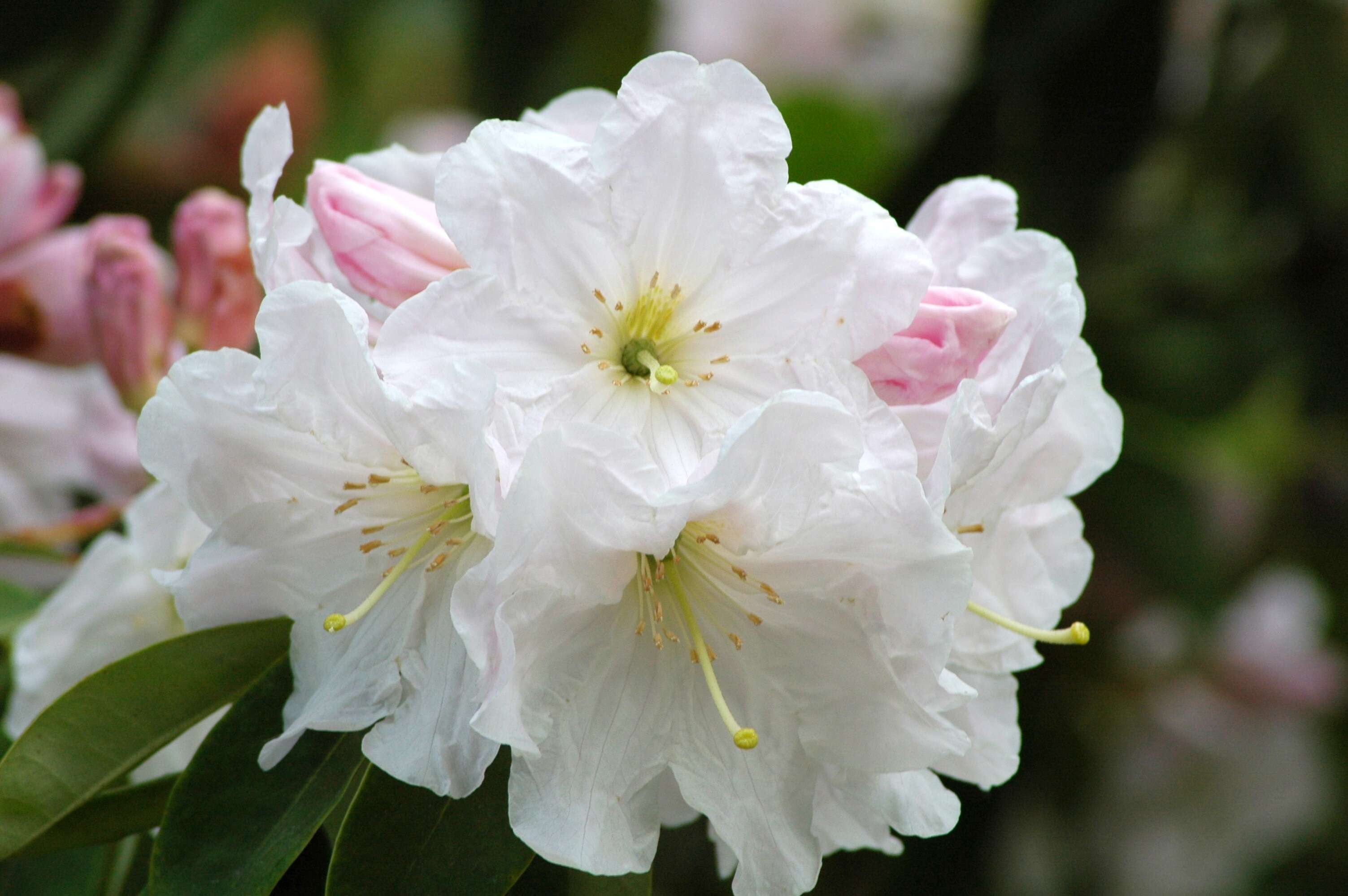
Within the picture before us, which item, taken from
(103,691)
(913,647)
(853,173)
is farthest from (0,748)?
(853,173)

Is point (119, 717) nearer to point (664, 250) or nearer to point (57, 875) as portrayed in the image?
point (57, 875)

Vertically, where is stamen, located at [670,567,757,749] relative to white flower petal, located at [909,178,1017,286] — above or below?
below

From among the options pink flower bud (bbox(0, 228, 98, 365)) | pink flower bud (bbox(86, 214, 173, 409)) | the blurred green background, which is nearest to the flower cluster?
pink flower bud (bbox(86, 214, 173, 409))

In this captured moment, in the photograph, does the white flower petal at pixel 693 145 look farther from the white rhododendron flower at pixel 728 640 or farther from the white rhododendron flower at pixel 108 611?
the white rhododendron flower at pixel 108 611

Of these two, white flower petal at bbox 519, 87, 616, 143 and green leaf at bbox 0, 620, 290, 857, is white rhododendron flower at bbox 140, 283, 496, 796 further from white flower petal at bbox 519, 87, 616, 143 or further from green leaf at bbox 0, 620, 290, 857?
white flower petal at bbox 519, 87, 616, 143

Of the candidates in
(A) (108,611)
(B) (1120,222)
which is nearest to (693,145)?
(A) (108,611)

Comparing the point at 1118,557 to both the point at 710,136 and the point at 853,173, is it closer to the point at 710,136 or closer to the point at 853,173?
the point at 853,173

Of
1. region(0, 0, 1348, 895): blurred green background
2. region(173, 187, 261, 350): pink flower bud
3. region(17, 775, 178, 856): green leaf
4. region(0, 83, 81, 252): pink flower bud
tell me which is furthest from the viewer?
region(0, 0, 1348, 895): blurred green background
